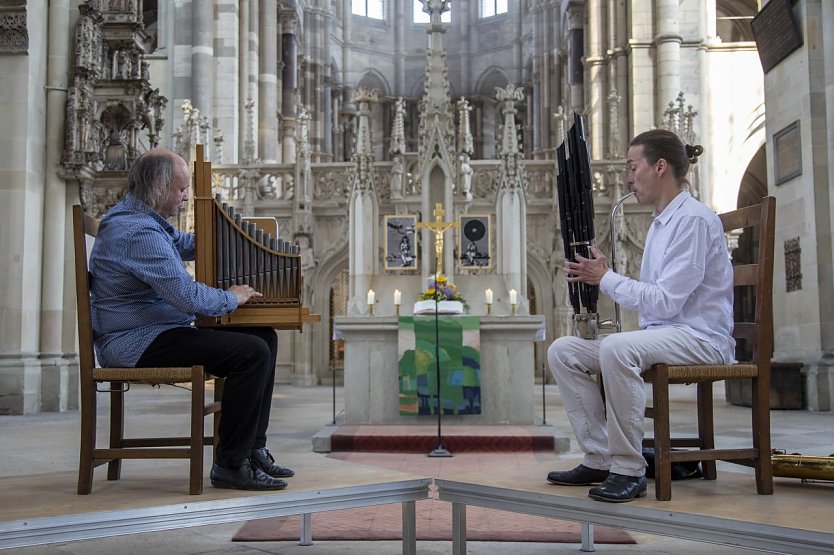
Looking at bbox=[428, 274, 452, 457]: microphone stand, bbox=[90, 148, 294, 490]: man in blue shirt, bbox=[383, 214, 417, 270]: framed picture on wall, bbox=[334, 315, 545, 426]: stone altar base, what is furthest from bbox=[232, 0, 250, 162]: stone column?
bbox=[90, 148, 294, 490]: man in blue shirt

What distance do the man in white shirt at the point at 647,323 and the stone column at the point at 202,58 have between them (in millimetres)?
20542

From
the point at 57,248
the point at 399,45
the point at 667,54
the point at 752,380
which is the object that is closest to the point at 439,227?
the point at 57,248

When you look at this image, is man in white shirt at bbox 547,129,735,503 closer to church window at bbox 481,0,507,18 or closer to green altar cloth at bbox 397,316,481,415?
green altar cloth at bbox 397,316,481,415

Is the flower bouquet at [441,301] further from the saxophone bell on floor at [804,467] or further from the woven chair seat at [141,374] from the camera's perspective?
the woven chair seat at [141,374]

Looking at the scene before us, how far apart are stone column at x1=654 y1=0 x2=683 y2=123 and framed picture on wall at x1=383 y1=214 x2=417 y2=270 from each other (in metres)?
11.1

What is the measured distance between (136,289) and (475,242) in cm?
1046

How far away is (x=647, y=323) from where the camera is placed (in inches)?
146

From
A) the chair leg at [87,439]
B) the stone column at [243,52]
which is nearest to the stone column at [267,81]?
A: the stone column at [243,52]

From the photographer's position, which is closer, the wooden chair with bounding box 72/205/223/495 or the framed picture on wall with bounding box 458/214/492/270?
the wooden chair with bounding box 72/205/223/495

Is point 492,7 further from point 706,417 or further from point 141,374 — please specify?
point 141,374

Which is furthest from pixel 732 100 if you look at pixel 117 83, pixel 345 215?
pixel 117 83

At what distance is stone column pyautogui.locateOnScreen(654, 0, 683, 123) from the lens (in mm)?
22969

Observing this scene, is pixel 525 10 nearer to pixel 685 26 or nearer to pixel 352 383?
pixel 685 26

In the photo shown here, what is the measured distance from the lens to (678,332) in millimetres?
3488
